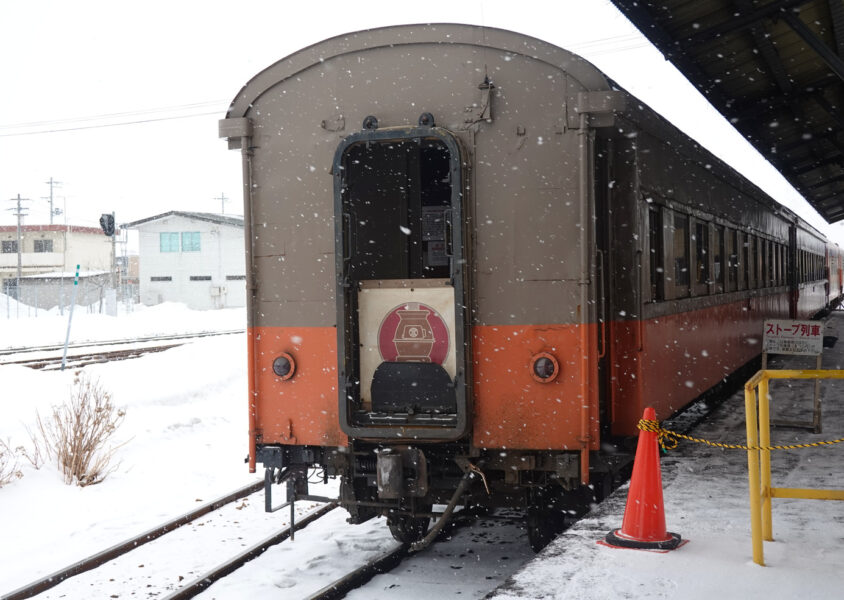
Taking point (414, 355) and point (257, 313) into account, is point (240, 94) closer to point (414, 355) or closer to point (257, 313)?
point (257, 313)

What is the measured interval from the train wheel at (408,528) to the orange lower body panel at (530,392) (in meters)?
1.23

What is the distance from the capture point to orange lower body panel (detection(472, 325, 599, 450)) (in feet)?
18.7

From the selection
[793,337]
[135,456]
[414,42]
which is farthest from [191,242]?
[414,42]

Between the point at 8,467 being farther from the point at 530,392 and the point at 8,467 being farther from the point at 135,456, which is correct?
the point at 530,392

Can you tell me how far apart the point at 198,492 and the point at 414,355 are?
420 centimetres

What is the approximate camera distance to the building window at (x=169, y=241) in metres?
49.5

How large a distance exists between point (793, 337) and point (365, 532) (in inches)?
207

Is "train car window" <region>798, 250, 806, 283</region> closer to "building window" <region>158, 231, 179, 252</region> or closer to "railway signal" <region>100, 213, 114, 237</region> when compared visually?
"railway signal" <region>100, 213, 114, 237</region>

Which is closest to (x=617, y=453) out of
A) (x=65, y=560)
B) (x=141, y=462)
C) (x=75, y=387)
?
(x=65, y=560)

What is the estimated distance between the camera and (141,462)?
10.5 metres

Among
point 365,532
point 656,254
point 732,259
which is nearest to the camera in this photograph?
point 656,254

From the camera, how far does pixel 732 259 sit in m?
11.1

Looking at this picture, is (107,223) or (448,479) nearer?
(448,479)

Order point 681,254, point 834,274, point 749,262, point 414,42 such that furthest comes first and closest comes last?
1. point 834,274
2. point 749,262
3. point 681,254
4. point 414,42
